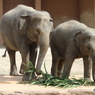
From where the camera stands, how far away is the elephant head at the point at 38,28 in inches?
247

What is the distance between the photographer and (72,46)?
21.4 ft

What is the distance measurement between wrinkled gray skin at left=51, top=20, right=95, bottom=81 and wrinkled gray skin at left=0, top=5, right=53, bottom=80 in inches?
18.3

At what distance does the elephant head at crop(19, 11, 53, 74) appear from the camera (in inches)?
247

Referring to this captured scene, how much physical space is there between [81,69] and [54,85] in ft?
14.5

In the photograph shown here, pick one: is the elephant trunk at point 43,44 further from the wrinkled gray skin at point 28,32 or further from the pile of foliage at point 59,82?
the pile of foliage at point 59,82

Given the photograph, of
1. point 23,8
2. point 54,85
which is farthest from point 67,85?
point 23,8

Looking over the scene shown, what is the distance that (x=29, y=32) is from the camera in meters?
6.64

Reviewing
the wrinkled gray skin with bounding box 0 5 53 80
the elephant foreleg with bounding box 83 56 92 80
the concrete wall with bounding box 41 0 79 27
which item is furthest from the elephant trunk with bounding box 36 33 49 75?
the concrete wall with bounding box 41 0 79 27

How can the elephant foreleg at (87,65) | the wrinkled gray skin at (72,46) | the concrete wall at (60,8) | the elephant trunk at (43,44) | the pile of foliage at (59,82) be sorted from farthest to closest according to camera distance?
the concrete wall at (60,8), the elephant foreleg at (87,65), the elephant trunk at (43,44), the wrinkled gray skin at (72,46), the pile of foliage at (59,82)

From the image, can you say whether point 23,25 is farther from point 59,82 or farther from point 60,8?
point 60,8

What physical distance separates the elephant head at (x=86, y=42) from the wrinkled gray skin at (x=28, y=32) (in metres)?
0.60

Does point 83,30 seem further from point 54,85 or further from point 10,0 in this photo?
point 10,0

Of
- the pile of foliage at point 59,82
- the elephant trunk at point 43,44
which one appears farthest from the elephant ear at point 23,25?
the pile of foliage at point 59,82

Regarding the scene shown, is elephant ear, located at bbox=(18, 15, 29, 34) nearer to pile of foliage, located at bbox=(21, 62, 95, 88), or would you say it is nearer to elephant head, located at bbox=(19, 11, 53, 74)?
elephant head, located at bbox=(19, 11, 53, 74)
